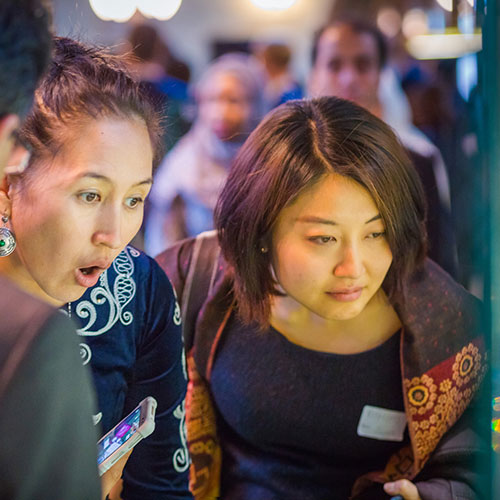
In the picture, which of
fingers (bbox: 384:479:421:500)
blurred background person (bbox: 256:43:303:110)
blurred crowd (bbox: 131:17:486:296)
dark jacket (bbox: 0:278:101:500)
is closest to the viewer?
dark jacket (bbox: 0:278:101:500)

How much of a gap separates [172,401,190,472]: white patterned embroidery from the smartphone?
164mm

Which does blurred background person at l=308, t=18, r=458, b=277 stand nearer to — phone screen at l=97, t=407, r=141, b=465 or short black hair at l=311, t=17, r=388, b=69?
short black hair at l=311, t=17, r=388, b=69

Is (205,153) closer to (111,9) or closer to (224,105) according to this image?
(224,105)

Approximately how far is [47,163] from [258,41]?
7.03 ft

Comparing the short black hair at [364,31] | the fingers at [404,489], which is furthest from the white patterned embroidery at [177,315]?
the short black hair at [364,31]

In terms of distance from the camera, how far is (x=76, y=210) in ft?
3.00

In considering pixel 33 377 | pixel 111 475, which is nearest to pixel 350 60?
pixel 111 475

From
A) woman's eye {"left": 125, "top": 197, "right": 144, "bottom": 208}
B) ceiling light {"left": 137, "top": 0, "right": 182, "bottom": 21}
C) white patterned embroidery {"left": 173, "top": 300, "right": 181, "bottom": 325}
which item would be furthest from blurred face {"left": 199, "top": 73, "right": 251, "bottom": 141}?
woman's eye {"left": 125, "top": 197, "right": 144, "bottom": 208}

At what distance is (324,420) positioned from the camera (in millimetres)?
1240

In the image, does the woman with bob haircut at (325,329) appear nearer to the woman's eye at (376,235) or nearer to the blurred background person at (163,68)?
the woman's eye at (376,235)

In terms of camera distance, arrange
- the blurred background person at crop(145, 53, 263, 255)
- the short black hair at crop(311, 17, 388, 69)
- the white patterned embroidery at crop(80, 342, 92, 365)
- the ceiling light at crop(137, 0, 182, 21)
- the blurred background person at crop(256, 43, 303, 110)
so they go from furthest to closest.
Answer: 1. the blurred background person at crop(256, 43, 303, 110)
2. the short black hair at crop(311, 17, 388, 69)
3. the ceiling light at crop(137, 0, 182, 21)
4. the blurred background person at crop(145, 53, 263, 255)
5. the white patterned embroidery at crop(80, 342, 92, 365)

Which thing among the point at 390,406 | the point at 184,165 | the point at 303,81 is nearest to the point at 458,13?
the point at 390,406

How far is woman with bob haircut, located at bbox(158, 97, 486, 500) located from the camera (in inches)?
43.3

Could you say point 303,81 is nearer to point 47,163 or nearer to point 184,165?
point 184,165
